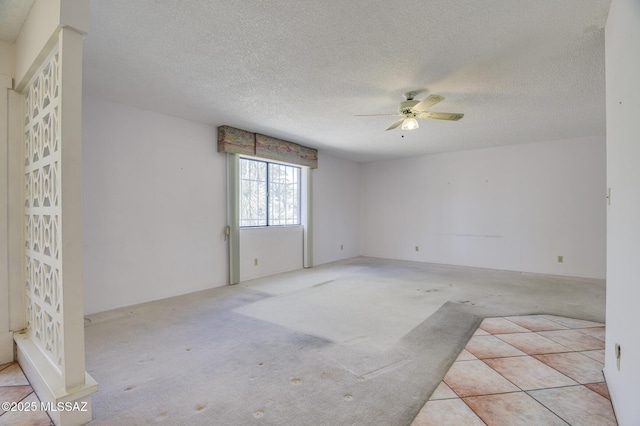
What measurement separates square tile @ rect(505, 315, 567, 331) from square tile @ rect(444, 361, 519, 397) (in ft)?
3.65

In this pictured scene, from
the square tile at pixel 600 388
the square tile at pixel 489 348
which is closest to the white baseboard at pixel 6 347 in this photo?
the square tile at pixel 489 348

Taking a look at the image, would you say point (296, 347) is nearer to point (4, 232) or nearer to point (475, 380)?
point (475, 380)

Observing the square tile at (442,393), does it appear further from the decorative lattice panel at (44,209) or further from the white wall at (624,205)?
the decorative lattice panel at (44,209)

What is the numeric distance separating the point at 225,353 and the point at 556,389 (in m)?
2.31

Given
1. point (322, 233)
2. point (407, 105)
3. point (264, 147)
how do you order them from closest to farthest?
point (407, 105), point (264, 147), point (322, 233)

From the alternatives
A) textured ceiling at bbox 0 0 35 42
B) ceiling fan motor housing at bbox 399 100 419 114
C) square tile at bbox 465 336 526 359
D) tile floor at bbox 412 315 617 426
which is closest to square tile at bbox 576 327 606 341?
tile floor at bbox 412 315 617 426

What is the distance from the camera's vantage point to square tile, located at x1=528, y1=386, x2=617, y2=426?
164cm

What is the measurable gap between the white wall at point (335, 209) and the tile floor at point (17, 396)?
473cm

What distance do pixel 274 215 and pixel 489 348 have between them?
13.1 feet

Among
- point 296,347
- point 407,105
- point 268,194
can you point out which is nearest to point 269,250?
point 268,194

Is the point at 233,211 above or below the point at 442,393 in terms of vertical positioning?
above

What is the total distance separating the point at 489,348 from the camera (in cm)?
250

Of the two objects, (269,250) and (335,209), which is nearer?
(269,250)

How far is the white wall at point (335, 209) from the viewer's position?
6.48 m
